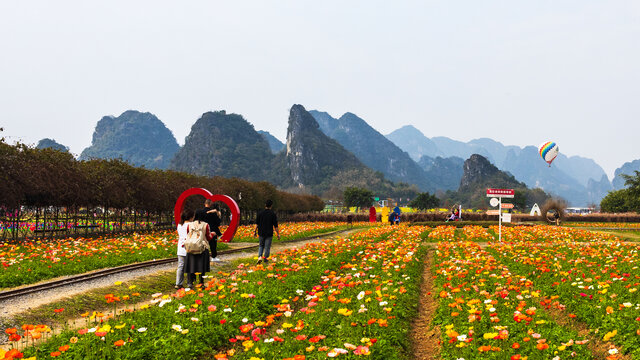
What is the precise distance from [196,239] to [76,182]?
19.7 meters

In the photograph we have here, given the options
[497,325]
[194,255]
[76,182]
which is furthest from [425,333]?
[76,182]

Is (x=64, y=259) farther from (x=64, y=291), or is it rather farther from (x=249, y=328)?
(x=249, y=328)

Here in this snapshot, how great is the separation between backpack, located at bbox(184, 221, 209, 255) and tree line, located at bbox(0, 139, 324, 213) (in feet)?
53.9

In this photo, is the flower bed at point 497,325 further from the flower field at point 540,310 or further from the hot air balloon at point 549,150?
the hot air balloon at point 549,150

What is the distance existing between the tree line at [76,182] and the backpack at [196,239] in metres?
16.4

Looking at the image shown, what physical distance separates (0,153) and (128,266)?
13.3 metres

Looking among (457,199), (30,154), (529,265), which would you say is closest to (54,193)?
(30,154)

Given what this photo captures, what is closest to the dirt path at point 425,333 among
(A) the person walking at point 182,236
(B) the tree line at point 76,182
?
(A) the person walking at point 182,236

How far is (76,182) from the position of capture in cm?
2636

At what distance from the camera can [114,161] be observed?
31219mm

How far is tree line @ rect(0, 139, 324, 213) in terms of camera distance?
73.4 feet

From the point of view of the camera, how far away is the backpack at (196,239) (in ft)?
34.6

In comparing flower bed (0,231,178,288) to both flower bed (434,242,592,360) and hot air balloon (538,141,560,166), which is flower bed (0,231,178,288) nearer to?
flower bed (434,242,592,360)

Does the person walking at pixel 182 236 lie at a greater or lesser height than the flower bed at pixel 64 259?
greater
